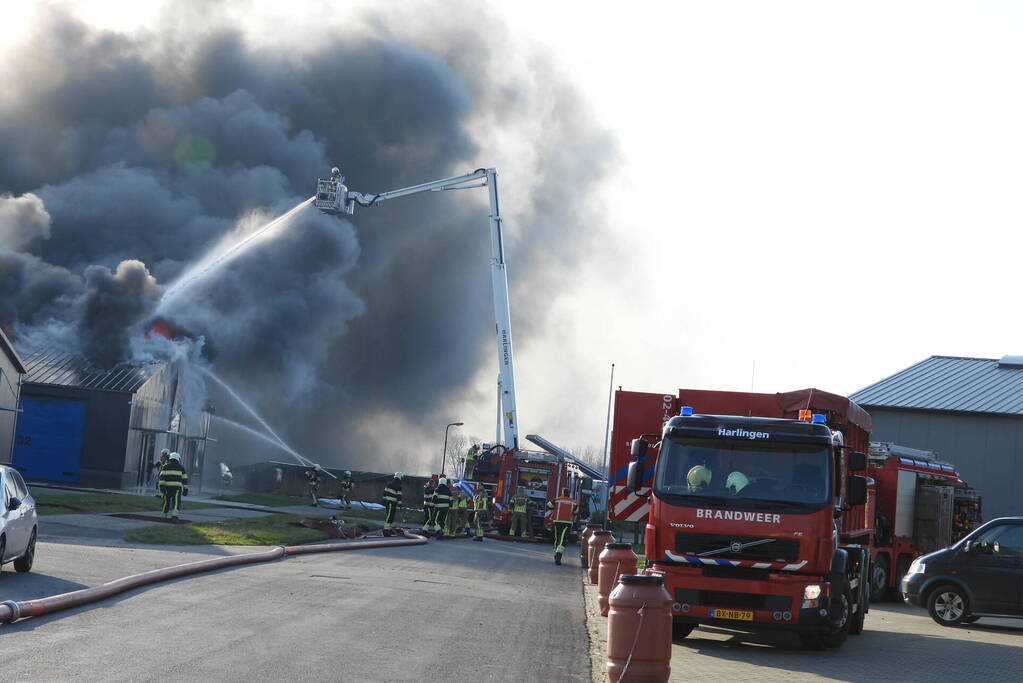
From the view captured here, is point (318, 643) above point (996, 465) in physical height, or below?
below

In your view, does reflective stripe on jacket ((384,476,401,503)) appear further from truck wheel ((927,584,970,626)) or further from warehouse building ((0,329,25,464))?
truck wheel ((927,584,970,626))

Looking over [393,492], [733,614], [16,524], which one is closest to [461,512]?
[393,492]

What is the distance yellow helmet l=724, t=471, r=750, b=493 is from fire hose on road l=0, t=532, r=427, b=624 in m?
6.52

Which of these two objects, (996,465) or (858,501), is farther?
(996,465)

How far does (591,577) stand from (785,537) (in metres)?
8.19

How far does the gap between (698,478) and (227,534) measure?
12.7m

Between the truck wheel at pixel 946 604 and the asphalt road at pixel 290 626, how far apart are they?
5120 mm

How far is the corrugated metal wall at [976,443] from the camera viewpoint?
110 feet

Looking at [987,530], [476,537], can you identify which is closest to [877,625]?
[987,530]

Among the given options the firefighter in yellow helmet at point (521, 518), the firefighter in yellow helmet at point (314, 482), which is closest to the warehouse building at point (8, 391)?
the firefighter in yellow helmet at point (314, 482)

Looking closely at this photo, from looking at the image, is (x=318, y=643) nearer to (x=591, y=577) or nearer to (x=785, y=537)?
(x=785, y=537)

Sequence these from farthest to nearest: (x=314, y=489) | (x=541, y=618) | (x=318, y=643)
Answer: (x=314, y=489) < (x=541, y=618) < (x=318, y=643)

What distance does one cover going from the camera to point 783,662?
11.4 metres

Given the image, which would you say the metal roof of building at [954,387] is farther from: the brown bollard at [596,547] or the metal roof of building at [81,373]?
the metal roof of building at [81,373]
